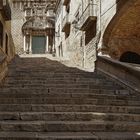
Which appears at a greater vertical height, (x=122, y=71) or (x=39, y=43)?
(x=122, y=71)

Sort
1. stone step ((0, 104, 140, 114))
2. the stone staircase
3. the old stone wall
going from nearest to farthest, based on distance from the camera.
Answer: the stone staircase
stone step ((0, 104, 140, 114))
the old stone wall

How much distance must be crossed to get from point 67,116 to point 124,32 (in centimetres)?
756

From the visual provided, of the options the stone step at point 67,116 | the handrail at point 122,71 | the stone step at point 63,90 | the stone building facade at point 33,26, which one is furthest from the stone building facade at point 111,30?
the stone building facade at point 33,26

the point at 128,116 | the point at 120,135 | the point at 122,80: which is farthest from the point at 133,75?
the point at 120,135

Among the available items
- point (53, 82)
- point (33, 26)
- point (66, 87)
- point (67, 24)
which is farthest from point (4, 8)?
point (33, 26)

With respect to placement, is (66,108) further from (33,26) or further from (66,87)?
(33,26)

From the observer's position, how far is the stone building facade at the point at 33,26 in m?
33.1

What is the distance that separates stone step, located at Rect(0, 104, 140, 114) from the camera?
23.0 ft

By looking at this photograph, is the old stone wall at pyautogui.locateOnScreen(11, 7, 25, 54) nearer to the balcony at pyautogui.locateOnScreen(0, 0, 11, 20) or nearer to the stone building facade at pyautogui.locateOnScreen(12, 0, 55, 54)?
the stone building facade at pyautogui.locateOnScreen(12, 0, 55, 54)

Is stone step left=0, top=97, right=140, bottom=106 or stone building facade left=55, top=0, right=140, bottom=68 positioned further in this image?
stone building facade left=55, top=0, right=140, bottom=68

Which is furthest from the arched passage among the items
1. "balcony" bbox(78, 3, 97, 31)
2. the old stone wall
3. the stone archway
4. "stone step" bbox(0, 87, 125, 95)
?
the old stone wall

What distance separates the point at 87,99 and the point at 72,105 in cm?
62

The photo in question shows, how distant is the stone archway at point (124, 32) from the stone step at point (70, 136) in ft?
21.4

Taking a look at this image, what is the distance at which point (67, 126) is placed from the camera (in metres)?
6.07
